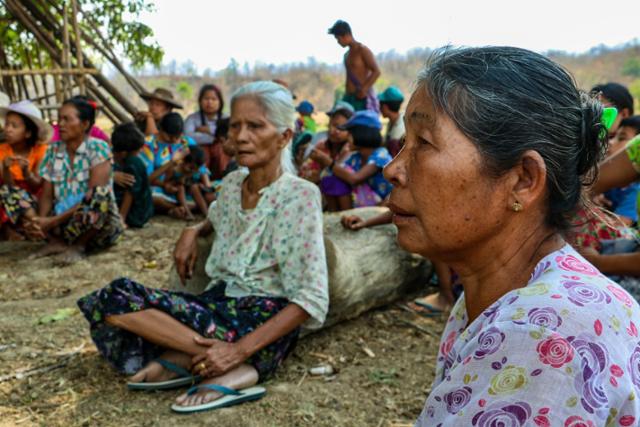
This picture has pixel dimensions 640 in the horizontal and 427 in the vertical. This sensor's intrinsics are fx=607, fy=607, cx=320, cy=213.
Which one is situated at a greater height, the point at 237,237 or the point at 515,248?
the point at 515,248

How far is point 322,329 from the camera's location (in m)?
3.77

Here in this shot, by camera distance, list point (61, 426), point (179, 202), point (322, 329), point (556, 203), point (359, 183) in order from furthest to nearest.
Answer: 1. point (179, 202)
2. point (359, 183)
3. point (322, 329)
4. point (61, 426)
5. point (556, 203)

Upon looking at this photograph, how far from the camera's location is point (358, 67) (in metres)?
8.38

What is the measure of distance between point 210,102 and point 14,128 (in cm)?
293

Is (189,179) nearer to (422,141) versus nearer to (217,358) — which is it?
(217,358)

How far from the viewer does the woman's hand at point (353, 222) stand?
13.3ft

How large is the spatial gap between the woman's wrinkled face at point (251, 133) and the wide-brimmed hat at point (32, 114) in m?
3.27

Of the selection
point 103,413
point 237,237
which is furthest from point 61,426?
point 237,237

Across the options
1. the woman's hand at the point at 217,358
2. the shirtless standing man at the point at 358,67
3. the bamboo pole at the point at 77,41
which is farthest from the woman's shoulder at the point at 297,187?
the bamboo pole at the point at 77,41

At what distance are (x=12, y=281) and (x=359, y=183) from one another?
2951 mm

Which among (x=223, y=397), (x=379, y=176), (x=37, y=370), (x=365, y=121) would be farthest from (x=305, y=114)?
(x=223, y=397)

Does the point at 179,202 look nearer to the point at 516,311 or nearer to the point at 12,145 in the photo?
the point at 12,145

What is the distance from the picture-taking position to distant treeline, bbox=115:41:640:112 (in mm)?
28953

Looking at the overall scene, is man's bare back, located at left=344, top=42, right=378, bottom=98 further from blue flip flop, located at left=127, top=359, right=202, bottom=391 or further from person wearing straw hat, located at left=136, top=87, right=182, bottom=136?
blue flip flop, located at left=127, top=359, right=202, bottom=391
